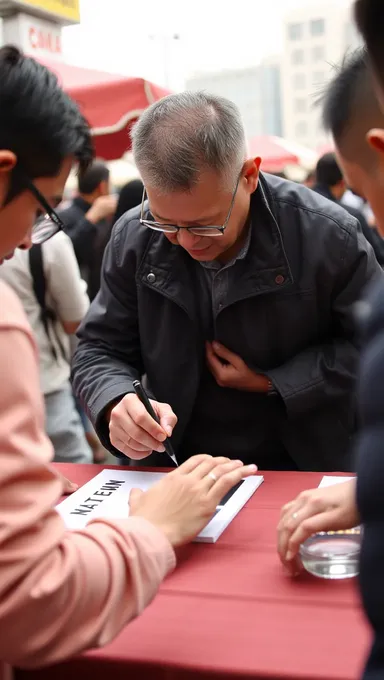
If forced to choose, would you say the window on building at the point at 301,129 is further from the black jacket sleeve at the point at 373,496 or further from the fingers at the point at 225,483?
the black jacket sleeve at the point at 373,496

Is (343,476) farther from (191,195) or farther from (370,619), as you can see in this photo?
(370,619)

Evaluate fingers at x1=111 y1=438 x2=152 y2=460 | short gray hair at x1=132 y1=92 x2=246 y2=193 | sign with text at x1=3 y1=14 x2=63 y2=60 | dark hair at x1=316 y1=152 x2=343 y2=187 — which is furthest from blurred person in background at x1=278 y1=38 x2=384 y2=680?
dark hair at x1=316 y1=152 x2=343 y2=187

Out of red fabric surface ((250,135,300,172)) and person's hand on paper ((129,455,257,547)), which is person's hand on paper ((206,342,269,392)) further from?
red fabric surface ((250,135,300,172))

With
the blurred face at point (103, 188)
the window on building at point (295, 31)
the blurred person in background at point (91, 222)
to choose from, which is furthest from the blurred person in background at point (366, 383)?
the window on building at point (295, 31)

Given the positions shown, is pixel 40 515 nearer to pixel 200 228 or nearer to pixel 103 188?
pixel 200 228

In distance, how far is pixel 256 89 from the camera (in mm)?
50656

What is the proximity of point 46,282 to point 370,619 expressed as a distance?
2401 millimetres

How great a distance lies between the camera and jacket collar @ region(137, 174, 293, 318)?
1.86 meters

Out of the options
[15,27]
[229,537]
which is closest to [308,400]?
[229,537]

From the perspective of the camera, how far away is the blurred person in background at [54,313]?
2.92 meters

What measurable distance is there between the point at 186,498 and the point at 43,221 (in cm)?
55

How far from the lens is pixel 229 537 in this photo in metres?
1.39

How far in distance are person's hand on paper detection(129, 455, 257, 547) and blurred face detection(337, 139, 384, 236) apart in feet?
1.86

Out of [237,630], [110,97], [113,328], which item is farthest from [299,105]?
[237,630]
